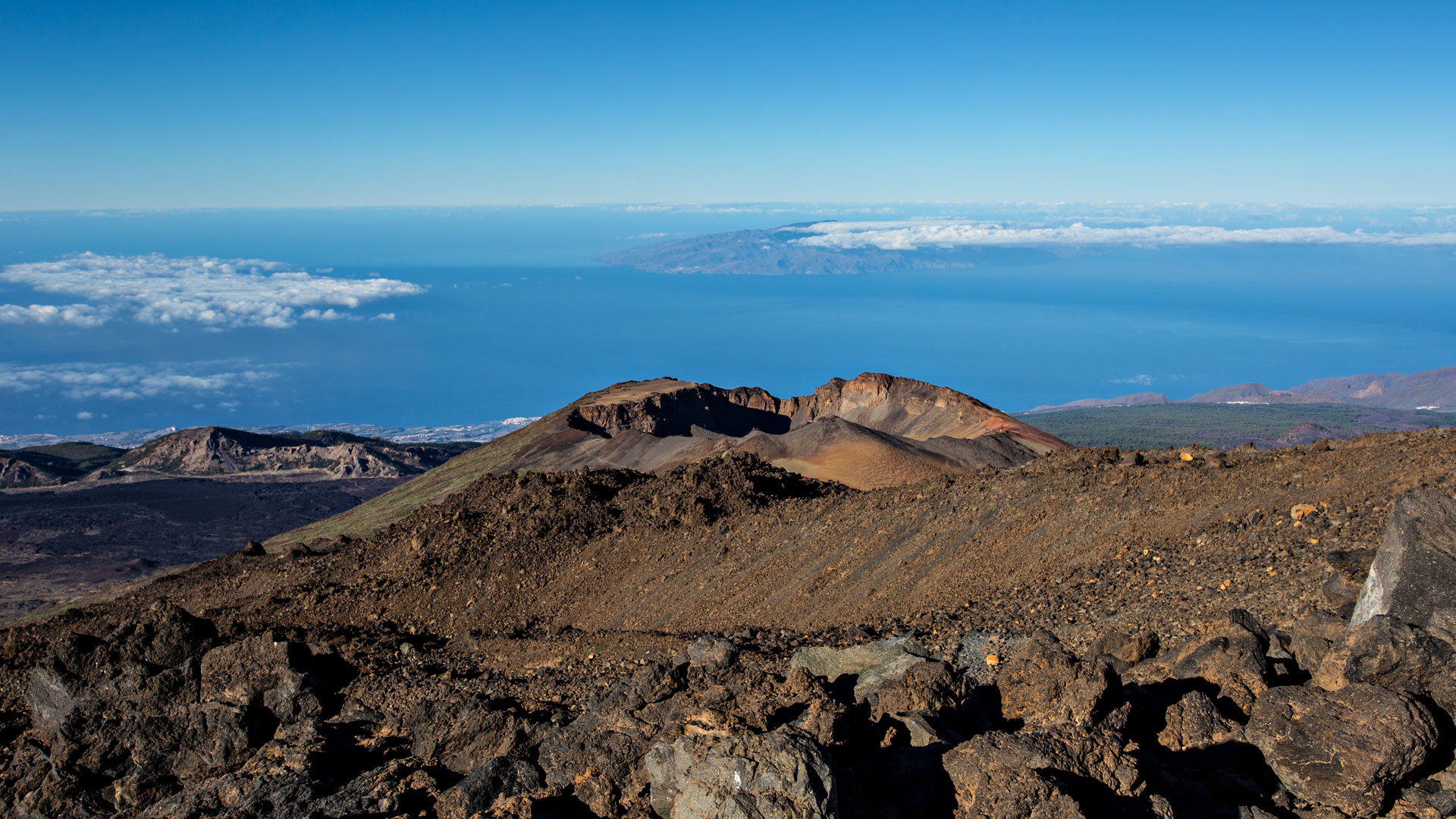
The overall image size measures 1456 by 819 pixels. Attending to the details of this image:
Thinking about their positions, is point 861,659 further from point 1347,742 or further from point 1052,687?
point 1347,742

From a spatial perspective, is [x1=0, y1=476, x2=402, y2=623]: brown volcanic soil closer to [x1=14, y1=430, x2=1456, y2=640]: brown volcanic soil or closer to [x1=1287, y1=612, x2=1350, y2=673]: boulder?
[x1=14, y1=430, x2=1456, y2=640]: brown volcanic soil

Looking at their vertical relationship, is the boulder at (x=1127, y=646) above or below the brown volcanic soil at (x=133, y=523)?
above

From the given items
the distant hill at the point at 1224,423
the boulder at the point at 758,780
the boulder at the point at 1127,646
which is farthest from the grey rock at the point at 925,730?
the distant hill at the point at 1224,423

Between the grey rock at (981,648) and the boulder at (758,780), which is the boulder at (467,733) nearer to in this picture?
the boulder at (758,780)

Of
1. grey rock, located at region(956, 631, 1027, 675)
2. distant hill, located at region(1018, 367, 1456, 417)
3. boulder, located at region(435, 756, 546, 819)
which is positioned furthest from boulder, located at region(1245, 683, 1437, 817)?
distant hill, located at region(1018, 367, 1456, 417)

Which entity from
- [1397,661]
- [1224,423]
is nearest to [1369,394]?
[1224,423]
